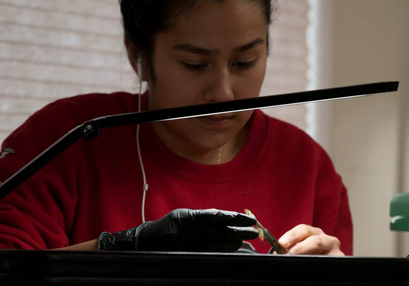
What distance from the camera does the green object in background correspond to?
2.84 feet

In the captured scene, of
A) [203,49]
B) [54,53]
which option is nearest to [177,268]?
[203,49]

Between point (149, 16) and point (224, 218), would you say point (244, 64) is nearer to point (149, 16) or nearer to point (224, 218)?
point (149, 16)

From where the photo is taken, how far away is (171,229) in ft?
2.09

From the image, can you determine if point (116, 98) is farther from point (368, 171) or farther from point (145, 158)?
point (368, 171)

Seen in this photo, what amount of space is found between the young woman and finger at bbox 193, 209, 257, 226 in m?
0.27

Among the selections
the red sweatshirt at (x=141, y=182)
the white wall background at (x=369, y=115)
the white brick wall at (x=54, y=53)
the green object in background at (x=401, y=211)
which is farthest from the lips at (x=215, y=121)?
the white wall background at (x=369, y=115)

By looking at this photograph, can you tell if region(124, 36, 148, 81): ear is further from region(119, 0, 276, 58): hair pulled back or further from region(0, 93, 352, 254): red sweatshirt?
region(0, 93, 352, 254): red sweatshirt

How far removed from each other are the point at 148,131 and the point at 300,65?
100 cm

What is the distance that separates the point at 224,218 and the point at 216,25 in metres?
0.49

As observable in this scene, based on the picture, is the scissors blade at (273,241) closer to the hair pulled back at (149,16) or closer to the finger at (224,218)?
the finger at (224,218)

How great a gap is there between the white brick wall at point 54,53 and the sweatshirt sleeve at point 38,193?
20.7 inches

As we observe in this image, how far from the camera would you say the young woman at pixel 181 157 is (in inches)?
39.9

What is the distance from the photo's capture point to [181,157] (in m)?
1.21

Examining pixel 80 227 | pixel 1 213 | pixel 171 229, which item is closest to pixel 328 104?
pixel 80 227
